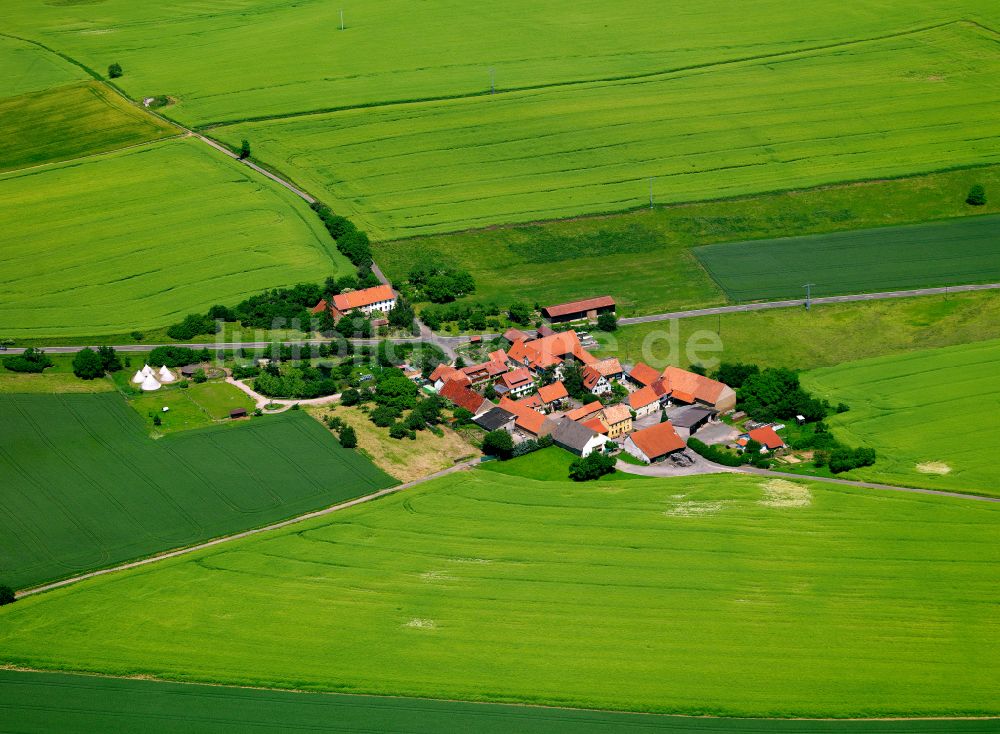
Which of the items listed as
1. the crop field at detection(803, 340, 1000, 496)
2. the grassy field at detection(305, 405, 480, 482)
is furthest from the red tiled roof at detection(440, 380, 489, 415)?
the crop field at detection(803, 340, 1000, 496)

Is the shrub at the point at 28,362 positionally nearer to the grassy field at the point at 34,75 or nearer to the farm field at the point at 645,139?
the farm field at the point at 645,139

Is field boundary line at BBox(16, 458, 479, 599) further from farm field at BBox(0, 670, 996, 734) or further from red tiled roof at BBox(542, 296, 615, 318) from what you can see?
red tiled roof at BBox(542, 296, 615, 318)

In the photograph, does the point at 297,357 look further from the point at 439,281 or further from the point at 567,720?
the point at 567,720

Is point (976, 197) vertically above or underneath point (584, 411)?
above

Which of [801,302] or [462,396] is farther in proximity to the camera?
[801,302]

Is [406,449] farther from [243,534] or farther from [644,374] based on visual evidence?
[644,374]

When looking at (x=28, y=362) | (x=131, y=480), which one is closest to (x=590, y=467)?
(x=131, y=480)
